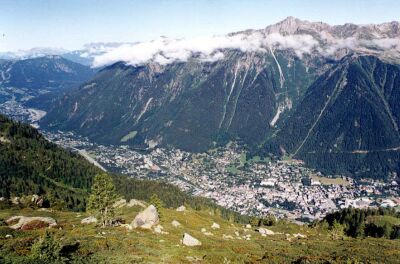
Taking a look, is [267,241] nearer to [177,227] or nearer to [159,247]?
[177,227]

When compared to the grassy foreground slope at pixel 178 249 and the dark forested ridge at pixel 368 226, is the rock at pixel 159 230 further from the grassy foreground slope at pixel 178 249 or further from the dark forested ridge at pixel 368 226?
the dark forested ridge at pixel 368 226

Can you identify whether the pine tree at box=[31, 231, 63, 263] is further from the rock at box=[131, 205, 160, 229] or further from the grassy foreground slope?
the rock at box=[131, 205, 160, 229]

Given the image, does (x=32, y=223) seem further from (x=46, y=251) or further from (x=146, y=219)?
(x=46, y=251)

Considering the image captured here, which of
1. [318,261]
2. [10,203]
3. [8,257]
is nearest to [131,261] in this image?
[8,257]

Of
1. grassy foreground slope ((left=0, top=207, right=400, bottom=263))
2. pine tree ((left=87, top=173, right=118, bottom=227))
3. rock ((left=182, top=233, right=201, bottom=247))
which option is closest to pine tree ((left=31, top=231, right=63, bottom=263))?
grassy foreground slope ((left=0, top=207, right=400, bottom=263))

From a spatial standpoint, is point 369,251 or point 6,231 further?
point 369,251

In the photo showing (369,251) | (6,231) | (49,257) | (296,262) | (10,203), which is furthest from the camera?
(10,203)

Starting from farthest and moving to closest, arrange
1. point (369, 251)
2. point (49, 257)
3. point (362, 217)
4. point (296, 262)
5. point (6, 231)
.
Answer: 1. point (362, 217)
2. point (369, 251)
3. point (6, 231)
4. point (296, 262)
5. point (49, 257)
